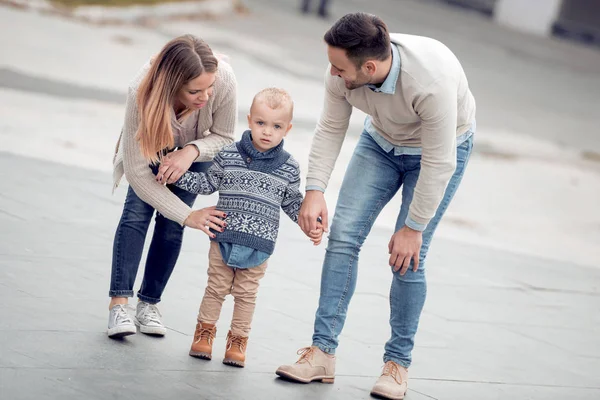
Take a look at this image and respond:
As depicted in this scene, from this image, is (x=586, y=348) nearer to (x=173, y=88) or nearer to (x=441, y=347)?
(x=441, y=347)

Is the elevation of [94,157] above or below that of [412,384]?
below

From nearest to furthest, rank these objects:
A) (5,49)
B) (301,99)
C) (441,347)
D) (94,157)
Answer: (441,347), (94,157), (5,49), (301,99)

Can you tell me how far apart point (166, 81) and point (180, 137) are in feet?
1.34

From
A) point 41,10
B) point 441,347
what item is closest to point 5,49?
point 41,10

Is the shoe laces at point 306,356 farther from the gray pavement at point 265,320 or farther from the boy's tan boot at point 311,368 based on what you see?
the gray pavement at point 265,320

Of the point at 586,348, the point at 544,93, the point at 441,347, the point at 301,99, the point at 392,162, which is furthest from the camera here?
the point at 544,93

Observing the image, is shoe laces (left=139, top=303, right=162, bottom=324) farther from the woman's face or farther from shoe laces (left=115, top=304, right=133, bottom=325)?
the woman's face

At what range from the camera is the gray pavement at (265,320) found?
13.2ft

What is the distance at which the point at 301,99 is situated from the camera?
13195 millimetres

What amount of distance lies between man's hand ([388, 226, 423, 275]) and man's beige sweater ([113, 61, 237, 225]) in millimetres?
859

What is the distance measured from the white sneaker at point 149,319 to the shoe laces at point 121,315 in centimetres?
16

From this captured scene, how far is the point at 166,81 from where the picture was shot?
4.10 metres

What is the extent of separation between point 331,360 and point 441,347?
1.11m

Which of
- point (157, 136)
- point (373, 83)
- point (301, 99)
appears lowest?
point (301, 99)
